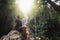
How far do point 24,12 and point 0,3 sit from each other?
15.6 inches

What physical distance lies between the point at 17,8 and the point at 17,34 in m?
0.41

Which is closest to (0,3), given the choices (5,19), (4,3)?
(4,3)

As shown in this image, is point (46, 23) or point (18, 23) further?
point (46, 23)

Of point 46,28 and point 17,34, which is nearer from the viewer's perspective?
point 17,34

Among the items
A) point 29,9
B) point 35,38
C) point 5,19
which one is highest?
point 29,9

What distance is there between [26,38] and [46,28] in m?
0.39

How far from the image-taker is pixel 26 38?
7.68ft

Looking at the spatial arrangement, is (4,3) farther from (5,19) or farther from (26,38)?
(26,38)

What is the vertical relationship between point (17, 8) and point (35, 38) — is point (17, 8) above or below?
above

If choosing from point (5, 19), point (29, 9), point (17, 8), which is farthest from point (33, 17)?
point (5, 19)

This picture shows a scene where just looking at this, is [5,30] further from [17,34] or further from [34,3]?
[34,3]

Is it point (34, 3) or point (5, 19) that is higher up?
point (34, 3)

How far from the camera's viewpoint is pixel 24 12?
2.41 metres

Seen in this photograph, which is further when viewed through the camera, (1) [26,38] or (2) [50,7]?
(2) [50,7]
